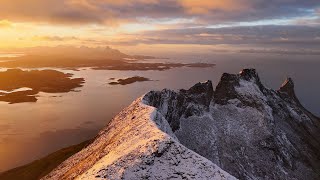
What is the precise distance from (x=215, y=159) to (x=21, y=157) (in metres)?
75.1

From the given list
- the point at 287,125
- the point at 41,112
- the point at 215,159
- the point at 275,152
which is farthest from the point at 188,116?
the point at 41,112

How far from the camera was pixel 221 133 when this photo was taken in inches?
3762

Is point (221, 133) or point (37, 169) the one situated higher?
point (221, 133)

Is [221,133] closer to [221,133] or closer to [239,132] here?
[221,133]

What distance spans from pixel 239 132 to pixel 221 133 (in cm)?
517

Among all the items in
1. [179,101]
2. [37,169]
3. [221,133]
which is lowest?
[37,169]

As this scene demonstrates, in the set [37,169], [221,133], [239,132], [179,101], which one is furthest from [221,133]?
[37,169]

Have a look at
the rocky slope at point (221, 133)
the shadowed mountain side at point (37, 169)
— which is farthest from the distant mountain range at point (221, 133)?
the shadowed mountain side at point (37, 169)

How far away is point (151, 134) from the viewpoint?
178 ft

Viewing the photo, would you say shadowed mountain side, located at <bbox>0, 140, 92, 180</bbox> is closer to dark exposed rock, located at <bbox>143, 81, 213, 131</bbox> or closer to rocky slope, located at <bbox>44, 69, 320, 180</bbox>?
rocky slope, located at <bbox>44, 69, 320, 180</bbox>

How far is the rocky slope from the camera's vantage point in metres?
62.7

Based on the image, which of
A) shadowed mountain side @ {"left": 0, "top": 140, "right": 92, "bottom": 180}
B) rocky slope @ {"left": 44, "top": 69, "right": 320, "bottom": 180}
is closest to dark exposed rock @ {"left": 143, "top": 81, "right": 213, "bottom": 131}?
rocky slope @ {"left": 44, "top": 69, "right": 320, "bottom": 180}

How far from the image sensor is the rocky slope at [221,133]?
6272 centimetres

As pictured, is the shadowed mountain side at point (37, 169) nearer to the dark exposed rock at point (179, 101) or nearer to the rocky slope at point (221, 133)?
the rocky slope at point (221, 133)
